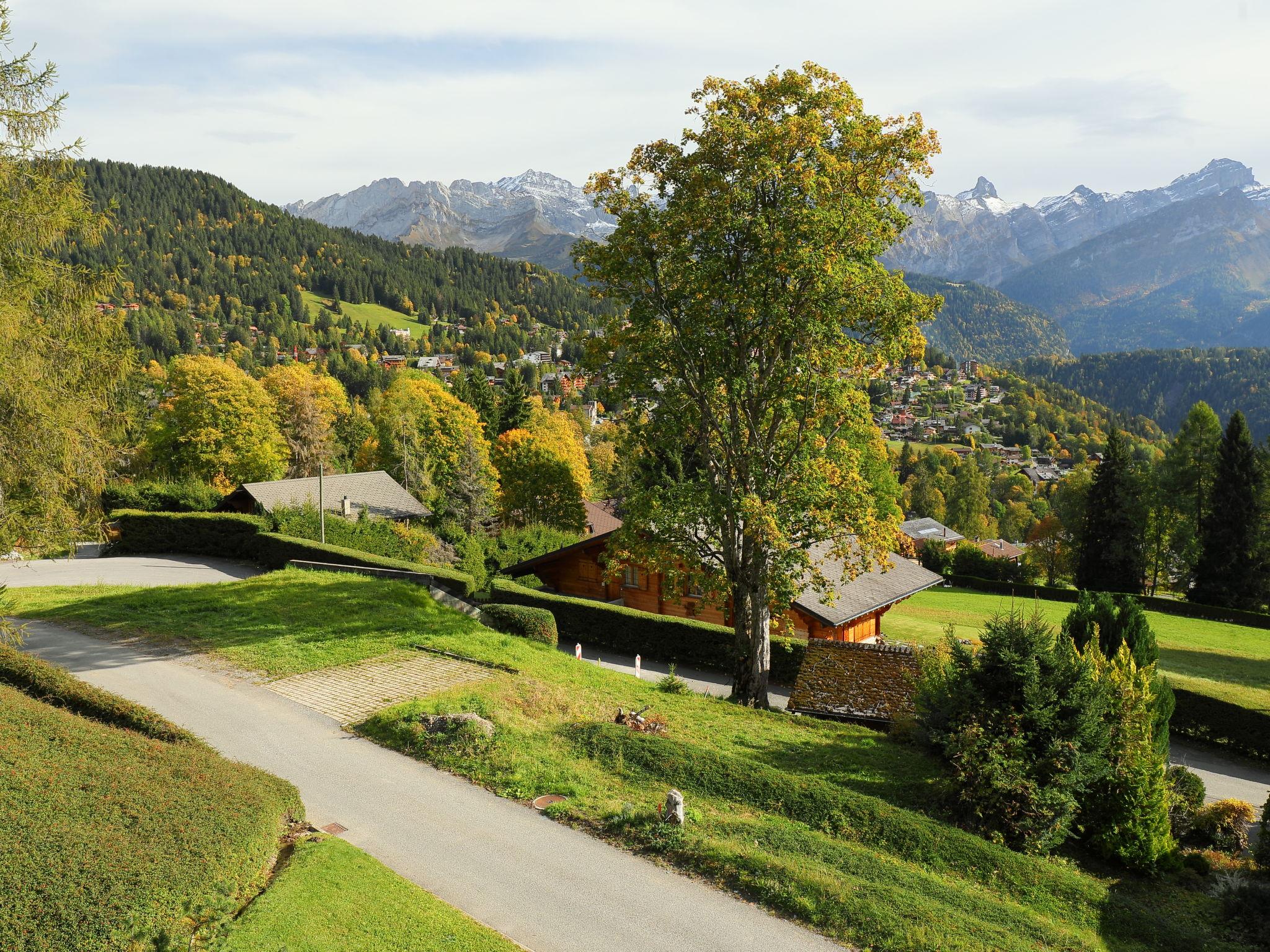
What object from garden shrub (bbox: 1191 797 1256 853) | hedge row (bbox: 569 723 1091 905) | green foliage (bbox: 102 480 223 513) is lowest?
garden shrub (bbox: 1191 797 1256 853)

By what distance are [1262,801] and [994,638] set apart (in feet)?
39.2

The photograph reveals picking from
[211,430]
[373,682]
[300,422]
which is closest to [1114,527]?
[373,682]

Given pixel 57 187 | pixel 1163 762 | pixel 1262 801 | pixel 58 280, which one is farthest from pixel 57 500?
pixel 1262 801

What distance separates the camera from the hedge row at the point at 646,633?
2627 cm

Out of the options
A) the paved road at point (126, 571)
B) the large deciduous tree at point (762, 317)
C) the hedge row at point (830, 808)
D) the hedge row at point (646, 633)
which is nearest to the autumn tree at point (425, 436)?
the paved road at point (126, 571)

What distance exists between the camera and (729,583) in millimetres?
20672

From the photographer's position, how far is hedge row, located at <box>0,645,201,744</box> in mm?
11672

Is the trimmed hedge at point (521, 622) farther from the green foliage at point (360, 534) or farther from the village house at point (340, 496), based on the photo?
the village house at point (340, 496)

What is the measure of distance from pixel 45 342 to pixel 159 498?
99.6ft

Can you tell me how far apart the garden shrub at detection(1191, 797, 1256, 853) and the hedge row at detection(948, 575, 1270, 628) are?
104ft

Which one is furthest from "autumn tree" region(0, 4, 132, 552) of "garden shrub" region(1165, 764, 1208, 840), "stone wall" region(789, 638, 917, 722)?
"garden shrub" region(1165, 764, 1208, 840)

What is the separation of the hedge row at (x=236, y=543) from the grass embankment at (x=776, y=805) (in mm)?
8678

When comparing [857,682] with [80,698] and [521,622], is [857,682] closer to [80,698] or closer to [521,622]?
[521,622]

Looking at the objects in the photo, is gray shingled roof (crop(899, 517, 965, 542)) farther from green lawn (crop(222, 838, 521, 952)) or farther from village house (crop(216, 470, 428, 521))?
green lawn (crop(222, 838, 521, 952))
